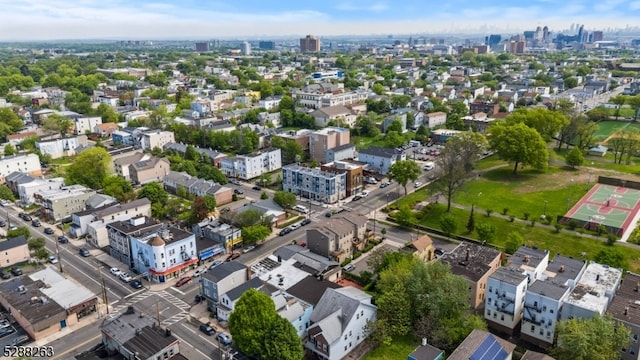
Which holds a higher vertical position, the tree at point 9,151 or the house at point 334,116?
the house at point 334,116

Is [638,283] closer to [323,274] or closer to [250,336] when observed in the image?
[323,274]

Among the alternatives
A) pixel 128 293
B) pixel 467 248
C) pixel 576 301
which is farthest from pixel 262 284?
pixel 576 301

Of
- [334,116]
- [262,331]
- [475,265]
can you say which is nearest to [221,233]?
[262,331]

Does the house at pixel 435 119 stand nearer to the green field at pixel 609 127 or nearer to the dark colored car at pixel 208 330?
the green field at pixel 609 127

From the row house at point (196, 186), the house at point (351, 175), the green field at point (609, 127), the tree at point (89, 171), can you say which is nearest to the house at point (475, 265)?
the house at point (351, 175)

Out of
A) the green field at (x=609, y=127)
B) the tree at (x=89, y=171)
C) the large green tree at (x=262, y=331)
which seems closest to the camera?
the large green tree at (x=262, y=331)

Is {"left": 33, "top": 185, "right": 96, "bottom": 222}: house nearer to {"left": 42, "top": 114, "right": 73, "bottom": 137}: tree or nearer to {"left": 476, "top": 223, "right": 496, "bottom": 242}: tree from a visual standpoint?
{"left": 42, "top": 114, "right": 73, "bottom": 137}: tree

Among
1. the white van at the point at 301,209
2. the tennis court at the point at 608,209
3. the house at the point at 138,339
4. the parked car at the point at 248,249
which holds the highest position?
the tennis court at the point at 608,209

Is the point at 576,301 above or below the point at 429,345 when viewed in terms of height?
above
